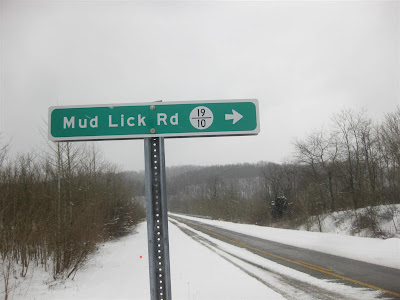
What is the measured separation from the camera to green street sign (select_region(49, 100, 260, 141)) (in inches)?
84.5

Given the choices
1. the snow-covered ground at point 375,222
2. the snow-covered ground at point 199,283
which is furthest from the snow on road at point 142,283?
the snow-covered ground at point 375,222

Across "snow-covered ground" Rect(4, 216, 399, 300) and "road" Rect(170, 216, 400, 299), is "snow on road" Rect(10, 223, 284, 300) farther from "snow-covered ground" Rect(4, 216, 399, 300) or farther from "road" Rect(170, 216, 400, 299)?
"road" Rect(170, 216, 400, 299)

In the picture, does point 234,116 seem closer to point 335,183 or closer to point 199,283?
point 199,283

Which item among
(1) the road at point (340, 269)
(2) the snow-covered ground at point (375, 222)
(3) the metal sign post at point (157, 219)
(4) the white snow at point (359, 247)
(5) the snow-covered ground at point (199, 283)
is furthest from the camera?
(2) the snow-covered ground at point (375, 222)

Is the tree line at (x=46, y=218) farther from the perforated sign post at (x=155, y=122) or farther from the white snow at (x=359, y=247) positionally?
the white snow at (x=359, y=247)

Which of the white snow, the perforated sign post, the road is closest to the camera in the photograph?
the perforated sign post

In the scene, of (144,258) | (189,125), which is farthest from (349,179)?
(189,125)

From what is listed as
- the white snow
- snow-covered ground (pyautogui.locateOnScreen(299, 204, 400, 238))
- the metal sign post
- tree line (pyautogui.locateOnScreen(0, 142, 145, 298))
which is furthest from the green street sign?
snow-covered ground (pyautogui.locateOnScreen(299, 204, 400, 238))

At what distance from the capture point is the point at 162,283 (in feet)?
6.34

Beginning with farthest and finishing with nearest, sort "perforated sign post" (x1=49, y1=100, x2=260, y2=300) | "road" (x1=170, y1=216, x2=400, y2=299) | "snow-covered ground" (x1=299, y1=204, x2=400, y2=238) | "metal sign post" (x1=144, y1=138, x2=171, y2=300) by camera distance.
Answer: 1. "snow-covered ground" (x1=299, y1=204, x2=400, y2=238)
2. "road" (x1=170, y1=216, x2=400, y2=299)
3. "perforated sign post" (x1=49, y1=100, x2=260, y2=300)
4. "metal sign post" (x1=144, y1=138, x2=171, y2=300)

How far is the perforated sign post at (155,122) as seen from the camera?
83.4 inches

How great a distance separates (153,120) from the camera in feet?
7.06

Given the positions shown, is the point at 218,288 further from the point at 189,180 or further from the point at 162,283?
the point at 189,180

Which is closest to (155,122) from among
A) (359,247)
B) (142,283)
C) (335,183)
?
(142,283)
